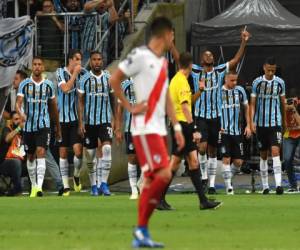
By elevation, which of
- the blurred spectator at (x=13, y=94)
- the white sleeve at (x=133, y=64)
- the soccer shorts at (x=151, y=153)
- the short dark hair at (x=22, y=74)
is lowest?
the blurred spectator at (x=13, y=94)

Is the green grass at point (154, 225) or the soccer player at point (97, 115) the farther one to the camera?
the soccer player at point (97, 115)

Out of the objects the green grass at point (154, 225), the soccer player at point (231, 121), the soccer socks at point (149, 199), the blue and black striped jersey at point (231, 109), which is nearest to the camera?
the soccer socks at point (149, 199)

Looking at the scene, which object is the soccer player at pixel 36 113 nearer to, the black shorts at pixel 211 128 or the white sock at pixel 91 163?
the white sock at pixel 91 163

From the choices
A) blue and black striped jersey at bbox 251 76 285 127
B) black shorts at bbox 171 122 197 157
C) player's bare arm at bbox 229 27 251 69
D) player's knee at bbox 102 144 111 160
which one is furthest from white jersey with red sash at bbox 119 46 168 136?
blue and black striped jersey at bbox 251 76 285 127

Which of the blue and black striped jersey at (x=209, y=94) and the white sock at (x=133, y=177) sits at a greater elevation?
the blue and black striped jersey at (x=209, y=94)

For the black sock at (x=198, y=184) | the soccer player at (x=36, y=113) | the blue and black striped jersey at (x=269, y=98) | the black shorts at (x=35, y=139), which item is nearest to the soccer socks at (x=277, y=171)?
the blue and black striped jersey at (x=269, y=98)

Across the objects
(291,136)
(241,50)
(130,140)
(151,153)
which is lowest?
(291,136)

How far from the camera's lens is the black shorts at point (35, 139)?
2325 centimetres

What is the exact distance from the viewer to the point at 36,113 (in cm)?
2344

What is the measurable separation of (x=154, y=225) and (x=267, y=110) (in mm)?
8605

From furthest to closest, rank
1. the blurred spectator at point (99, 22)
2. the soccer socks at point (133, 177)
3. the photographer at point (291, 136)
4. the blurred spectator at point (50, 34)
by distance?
the blurred spectator at point (50, 34)
the blurred spectator at point (99, 22)
the photographer at point (291, 136)
the soccer socks at point (133, 177)

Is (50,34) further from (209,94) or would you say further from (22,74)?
(209,94)

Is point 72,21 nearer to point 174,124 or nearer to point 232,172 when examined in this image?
point 232,172

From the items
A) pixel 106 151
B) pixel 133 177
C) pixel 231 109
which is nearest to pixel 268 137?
pixel 231 109
